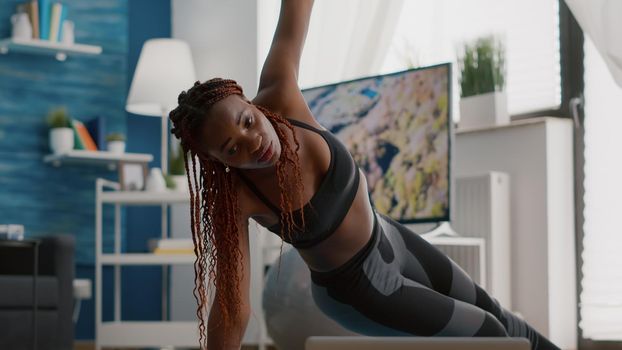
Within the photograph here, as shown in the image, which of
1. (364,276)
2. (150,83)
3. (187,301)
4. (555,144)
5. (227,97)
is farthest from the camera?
(187,301)

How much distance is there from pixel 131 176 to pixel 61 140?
0.48 metres

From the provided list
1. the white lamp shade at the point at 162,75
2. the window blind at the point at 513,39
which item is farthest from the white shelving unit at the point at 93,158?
the window blind at the point at 513,39

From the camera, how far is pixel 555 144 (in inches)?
158

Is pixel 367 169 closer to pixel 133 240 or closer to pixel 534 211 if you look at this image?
pixel 534 211

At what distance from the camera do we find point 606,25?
3324mm

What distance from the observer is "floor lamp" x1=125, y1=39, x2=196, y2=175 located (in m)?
5.02

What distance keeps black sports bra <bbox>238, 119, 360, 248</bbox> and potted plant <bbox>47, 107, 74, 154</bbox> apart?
3.64m

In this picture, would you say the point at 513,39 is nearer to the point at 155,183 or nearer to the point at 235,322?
the point at 155,183

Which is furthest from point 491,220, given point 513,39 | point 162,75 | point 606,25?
point 162,75

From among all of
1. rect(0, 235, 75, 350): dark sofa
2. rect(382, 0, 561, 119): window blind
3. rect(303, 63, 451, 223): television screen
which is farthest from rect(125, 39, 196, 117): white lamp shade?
rect(303, 63, 451, 223): television screen

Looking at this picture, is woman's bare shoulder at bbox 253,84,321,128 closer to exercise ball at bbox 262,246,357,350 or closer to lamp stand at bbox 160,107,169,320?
exercise ball at bbox 262,246,357,350

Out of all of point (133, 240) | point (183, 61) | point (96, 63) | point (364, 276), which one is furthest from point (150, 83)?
point (364, 276)

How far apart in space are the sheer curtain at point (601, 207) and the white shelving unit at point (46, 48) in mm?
2849

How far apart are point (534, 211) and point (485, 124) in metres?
0.45
